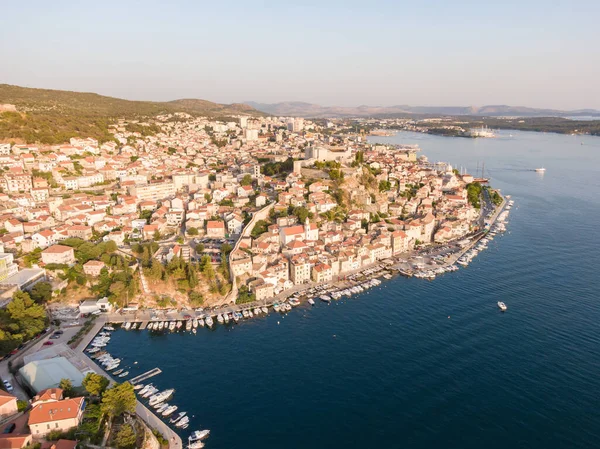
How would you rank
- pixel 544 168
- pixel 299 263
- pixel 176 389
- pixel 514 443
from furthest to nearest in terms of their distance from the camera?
pixel 544 168, pixel 299 263, pixel 176 389, pixel 514 443

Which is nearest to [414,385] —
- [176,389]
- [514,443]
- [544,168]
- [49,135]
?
[514,443]

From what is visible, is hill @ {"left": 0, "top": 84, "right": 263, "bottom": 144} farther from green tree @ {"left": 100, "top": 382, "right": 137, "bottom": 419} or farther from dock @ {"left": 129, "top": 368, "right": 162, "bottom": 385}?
green tree @ {"left": 100, "top": 382, "right": 137, "bottom": 419}

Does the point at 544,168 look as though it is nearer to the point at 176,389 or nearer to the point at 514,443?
the point at 514,443

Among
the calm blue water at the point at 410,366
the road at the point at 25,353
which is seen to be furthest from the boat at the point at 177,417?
the road at the point at 25,353

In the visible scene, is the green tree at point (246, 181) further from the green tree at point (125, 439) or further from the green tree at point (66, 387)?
the green tree at point (125, 439)

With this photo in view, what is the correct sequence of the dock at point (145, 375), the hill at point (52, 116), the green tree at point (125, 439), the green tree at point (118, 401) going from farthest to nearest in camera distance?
the hill at point (52, 116)
the dock at point (145, 375)
the green tree at point (118, 401)
the green tree at point (125, 439)

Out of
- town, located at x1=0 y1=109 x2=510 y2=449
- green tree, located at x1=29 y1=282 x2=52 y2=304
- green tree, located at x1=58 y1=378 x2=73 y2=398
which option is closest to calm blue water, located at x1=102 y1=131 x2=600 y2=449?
town, located at x1=0 y1=109 x2=510 y2=449
